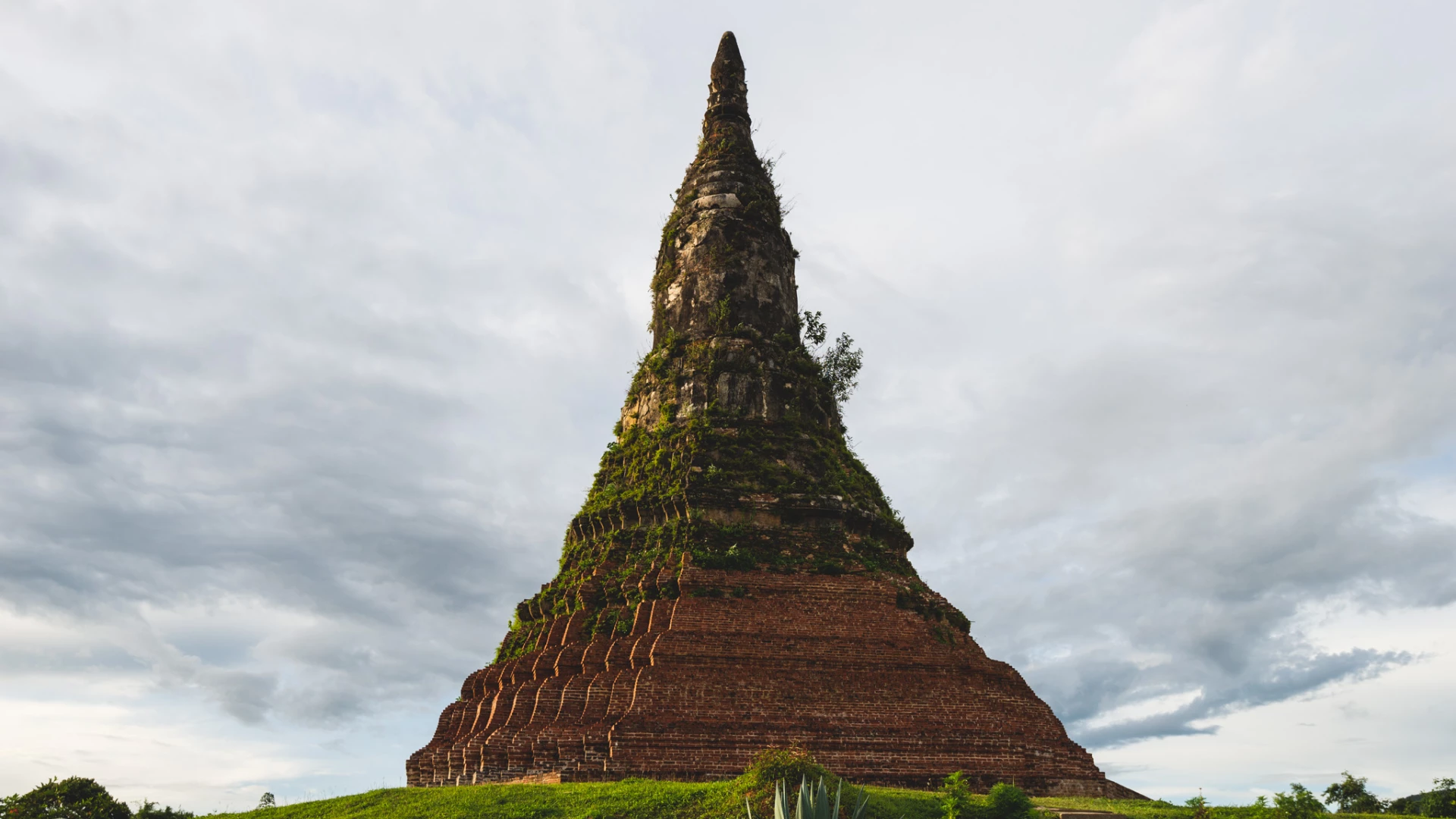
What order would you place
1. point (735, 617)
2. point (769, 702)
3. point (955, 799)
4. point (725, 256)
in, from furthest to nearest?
point (725, 256) < point (735, 617) < point (769, 702) < point (955, 799)

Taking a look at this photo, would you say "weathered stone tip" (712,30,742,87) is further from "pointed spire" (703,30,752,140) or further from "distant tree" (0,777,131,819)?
"distant tree" (0,777,131,819)


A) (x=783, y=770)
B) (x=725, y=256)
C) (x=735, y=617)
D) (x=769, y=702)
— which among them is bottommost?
(x=783, y=770)

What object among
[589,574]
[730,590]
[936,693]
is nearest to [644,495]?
[589,574]

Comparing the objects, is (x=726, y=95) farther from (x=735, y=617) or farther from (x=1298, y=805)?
(x=1298, y=805)

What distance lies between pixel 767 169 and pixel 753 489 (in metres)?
14.5

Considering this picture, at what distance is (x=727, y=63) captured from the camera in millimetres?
40188

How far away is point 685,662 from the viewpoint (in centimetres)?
2281

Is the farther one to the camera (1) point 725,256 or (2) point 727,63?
(2) point 727,63

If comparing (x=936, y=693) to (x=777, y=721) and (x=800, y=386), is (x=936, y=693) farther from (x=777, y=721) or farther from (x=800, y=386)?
(x=800, y=386)

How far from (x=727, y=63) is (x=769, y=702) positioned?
25949 millimetres

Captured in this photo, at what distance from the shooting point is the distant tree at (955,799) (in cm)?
1814

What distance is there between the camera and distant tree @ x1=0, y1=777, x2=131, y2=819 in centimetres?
2427

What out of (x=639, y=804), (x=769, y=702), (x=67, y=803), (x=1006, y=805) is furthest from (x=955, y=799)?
(x=67, y=803)

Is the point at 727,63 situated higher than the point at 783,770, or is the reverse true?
the point at 727,63
